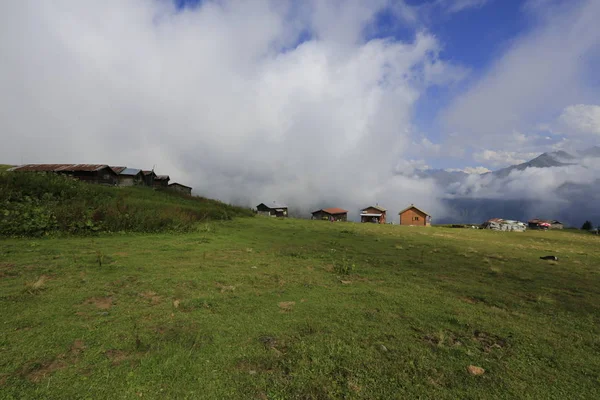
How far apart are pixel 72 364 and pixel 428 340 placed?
21.2ft

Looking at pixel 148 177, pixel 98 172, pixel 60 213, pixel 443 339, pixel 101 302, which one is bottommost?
pixel 443 339

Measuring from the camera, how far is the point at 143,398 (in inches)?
148

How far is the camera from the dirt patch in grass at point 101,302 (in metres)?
6.59

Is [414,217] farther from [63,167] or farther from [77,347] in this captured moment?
[63,167]

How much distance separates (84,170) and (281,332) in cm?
6395

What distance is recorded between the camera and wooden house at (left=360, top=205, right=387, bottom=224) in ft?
289

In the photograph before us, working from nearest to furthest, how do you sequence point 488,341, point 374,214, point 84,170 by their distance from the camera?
1. point 488,341
2. point 84,170
3. point 374,214

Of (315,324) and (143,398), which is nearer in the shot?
(143,398)

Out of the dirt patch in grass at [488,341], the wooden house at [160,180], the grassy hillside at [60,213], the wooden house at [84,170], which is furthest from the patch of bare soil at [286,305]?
the wooden house at [160,180]

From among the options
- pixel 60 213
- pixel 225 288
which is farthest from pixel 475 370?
pixel 60 213

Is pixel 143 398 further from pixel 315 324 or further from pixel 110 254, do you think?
pixel 110 254

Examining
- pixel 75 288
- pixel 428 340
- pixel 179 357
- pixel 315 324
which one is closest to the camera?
pixel 179 357

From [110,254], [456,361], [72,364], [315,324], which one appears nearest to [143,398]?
[72,364]

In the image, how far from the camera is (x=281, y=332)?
5.84 meters
